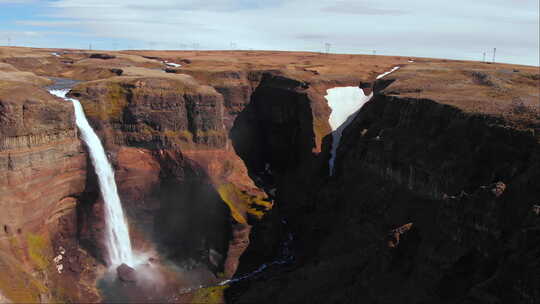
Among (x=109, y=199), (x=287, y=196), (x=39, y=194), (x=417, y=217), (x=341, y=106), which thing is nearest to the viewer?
(x=417, y=217)

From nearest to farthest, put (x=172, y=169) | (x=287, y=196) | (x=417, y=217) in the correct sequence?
(x=417, y=217), (x=172, y=169), (x=287, y=196)

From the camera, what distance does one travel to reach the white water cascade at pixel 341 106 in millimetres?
76625

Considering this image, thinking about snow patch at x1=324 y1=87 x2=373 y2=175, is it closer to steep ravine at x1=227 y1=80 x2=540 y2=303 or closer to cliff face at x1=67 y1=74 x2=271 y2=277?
steep ravine at x1=227 y1=80 x2=540 y2=303

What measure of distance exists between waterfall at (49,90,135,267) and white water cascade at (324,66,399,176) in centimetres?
3154

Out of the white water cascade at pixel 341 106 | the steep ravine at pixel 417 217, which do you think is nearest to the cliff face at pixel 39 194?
the steep ravine at pixel 417 217

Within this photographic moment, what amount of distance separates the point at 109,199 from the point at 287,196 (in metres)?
27.3

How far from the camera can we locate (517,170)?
33781 millimetres

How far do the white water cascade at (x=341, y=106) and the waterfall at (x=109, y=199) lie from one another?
31.5 m

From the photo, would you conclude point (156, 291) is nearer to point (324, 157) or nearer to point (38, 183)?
point (38, 183)

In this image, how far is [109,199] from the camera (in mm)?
58156

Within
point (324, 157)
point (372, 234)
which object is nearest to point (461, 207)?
point (372, 234)

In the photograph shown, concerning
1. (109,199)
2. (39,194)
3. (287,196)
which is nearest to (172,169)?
(109,199)

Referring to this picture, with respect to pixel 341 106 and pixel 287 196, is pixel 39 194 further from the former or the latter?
pixel 341 106

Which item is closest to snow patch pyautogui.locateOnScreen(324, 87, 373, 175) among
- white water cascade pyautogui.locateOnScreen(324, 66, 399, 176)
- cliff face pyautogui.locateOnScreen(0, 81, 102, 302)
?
white water cascade pyautogui.locateOnScreen(324, 66, 399, 176)
